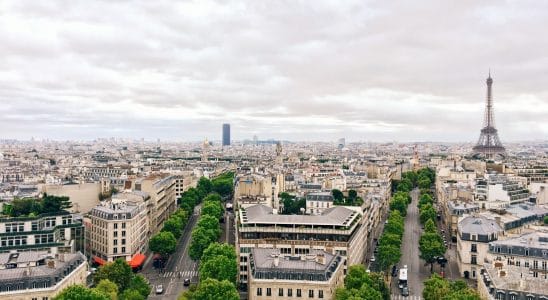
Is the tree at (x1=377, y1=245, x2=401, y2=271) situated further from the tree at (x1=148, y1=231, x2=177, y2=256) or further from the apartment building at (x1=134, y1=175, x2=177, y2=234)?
the apartment building at (x1=134, y1=175, x2=177, y2=234)

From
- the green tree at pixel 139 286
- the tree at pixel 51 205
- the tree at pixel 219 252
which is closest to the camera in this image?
the green tree at pixel 139 286

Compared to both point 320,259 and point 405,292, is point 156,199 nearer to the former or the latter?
point 320,259

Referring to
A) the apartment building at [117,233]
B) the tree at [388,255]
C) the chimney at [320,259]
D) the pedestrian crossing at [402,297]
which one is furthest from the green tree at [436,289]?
the apartment building at [117,233]

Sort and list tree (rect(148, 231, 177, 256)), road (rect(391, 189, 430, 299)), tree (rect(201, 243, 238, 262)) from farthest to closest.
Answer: tree (rect(148, 231, 177, 256)), road (rect(391, 189, 430, 299)), tree (rect(201, 243, 238, 262))

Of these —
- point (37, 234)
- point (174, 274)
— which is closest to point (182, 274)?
point (174, 274)

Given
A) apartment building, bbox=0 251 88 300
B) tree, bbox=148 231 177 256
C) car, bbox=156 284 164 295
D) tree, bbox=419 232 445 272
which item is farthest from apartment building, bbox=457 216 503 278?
apartment building, bbox=0 251 88 300

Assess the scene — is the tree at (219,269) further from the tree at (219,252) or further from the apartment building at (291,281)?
the apartment building at (291,281)

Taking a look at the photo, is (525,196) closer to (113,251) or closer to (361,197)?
(361,197)
